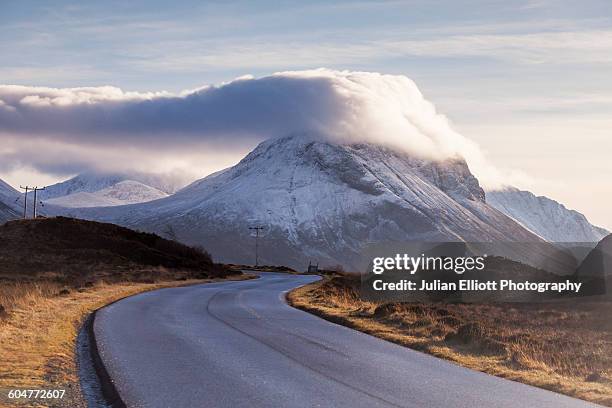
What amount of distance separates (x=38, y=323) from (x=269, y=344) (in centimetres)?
761

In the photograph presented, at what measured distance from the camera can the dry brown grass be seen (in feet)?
57.4

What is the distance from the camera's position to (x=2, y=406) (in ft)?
40.9

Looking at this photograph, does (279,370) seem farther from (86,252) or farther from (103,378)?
(86,252)

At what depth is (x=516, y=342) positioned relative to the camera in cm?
2450

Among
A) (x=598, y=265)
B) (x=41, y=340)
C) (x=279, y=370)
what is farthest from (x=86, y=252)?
(x=279, y=370)

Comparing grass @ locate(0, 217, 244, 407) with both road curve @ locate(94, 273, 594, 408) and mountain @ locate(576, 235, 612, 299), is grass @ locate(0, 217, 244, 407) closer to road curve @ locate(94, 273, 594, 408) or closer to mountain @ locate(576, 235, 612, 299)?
road curve @ locate(94, 273, 594, 408)

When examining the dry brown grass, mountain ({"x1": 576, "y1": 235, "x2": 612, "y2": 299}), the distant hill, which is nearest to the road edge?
the dry brown grass

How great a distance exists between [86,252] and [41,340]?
218ft

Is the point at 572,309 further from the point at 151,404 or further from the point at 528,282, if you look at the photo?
the point at 151,404

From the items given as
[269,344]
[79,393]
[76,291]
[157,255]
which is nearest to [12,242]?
[157,255]

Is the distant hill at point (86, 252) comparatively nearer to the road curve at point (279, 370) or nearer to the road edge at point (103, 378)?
the road curve at point (279, 370)

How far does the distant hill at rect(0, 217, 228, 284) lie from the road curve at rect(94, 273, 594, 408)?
4464cm

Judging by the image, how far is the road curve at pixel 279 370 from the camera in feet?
44.2

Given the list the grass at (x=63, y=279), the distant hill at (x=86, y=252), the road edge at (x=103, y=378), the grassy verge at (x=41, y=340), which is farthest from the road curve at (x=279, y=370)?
the distant hill at (x=86, y=252)
